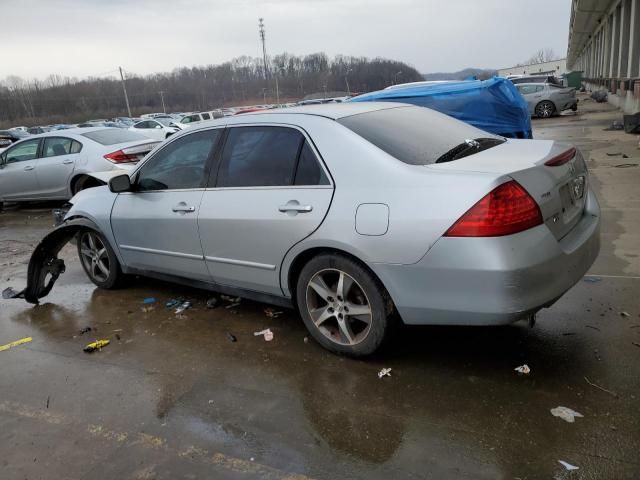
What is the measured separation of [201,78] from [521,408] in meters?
129

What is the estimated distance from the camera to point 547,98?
23.0m

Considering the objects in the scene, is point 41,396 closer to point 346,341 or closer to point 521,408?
point 346,341

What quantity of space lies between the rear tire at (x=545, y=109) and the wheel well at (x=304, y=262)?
74.9ft

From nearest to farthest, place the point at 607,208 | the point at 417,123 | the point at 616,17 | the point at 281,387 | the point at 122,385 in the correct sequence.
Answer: the point at 281,387 → the point at 122,385 → the point at 417,123 → the point at 607,208 → the point at 616,17

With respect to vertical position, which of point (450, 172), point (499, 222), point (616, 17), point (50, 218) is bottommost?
point (50, 218)

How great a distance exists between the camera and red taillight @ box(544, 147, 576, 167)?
318 cm

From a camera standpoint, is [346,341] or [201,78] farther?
[201,78]

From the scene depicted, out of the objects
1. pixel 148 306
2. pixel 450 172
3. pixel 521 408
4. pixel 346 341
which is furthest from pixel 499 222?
pixel 148 306

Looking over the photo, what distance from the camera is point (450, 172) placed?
3.01 meters

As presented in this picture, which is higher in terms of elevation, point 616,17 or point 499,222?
point 616,17

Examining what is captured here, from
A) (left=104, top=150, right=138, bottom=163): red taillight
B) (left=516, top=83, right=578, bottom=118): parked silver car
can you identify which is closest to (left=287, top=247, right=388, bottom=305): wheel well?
(left=104, top=150, right=138, bottom=163): red taillight

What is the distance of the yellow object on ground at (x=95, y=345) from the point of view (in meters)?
4.16

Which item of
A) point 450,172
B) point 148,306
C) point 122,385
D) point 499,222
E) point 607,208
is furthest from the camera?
point 607,208

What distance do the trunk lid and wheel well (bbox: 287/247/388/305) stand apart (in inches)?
28.6
